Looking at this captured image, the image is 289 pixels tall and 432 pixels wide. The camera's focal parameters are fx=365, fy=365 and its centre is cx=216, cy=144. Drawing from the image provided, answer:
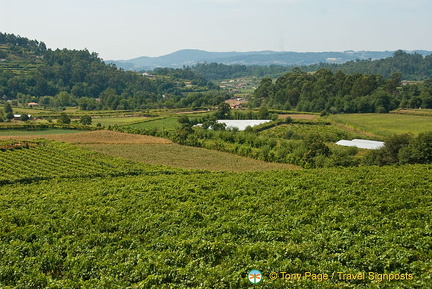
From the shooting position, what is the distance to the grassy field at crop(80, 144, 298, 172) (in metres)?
49.8

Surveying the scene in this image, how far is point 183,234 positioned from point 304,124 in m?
76.2

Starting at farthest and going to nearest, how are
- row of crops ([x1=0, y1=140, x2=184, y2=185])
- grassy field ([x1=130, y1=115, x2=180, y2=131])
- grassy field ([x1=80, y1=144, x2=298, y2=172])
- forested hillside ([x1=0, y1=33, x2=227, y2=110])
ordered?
forested hillside ([x1=0, y1=33, x2=227, y2=110]) < grassy field ([x1=130, y1=115, x2=180, y2=131]) < grassy field ([x1=80, y1=144, x2=298, y2=172]) < row of crops ([x1=0, y1=140, x2=184, y2=185])

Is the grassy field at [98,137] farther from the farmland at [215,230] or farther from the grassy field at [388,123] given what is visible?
the grassy field at [388,123]

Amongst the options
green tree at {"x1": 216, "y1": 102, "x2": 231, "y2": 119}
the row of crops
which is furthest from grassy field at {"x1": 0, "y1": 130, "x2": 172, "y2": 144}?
green tree at {"x1": 216, "y1": 102, "x2": 231, "y2": 119}

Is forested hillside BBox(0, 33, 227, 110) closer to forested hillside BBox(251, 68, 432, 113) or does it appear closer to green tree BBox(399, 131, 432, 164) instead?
forested hillside BBox(251, 68, 432, 113)

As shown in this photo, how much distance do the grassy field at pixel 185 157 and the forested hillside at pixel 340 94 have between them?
63.4m

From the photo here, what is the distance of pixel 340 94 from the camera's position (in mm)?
128625

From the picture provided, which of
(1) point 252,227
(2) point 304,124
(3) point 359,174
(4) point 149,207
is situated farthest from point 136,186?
(2) point 304,124

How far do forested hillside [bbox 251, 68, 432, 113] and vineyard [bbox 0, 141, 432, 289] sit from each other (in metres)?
81.7

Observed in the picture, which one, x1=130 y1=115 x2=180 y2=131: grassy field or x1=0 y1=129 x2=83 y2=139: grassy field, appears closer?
x1=0 y1=129 x2=83 y2=139: grassy field

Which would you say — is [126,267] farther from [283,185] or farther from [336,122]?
[336,122]

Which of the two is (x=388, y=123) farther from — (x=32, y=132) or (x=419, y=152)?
(x=32, y=132)

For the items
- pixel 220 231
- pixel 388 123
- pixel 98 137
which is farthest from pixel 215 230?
pixel 388 123

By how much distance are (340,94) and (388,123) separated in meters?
43.6
